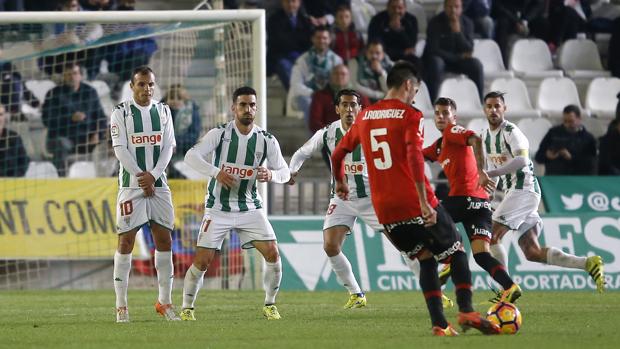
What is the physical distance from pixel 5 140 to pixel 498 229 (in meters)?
7.57

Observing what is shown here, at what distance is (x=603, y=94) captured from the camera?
2105 cm

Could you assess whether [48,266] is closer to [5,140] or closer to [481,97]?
[5,140]

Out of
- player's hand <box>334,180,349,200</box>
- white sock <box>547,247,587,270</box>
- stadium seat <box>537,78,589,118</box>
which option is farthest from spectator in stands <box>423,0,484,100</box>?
player's hand <box>334,180,349,200</box>

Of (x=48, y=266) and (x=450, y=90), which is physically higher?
(x=450, y=90)

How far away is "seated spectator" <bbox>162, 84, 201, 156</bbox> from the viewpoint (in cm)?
1762

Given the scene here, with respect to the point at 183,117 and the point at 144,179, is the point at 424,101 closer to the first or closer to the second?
the point at 183,117

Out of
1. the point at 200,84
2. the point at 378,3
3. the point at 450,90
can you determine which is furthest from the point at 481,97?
the point at 200,84

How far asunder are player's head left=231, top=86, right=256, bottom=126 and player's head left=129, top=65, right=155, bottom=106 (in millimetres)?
814

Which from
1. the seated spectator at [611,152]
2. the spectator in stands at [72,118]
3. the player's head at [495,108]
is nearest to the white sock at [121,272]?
the player's head at [495,108]

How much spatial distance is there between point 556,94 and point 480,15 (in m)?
1.88

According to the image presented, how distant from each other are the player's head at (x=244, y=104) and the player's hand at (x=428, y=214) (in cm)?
310

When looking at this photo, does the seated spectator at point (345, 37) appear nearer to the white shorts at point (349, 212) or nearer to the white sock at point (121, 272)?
the white shorts at point (349, 212)

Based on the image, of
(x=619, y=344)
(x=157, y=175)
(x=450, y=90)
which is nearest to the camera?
(x=619, y=344)

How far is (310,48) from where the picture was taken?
1938 cm
